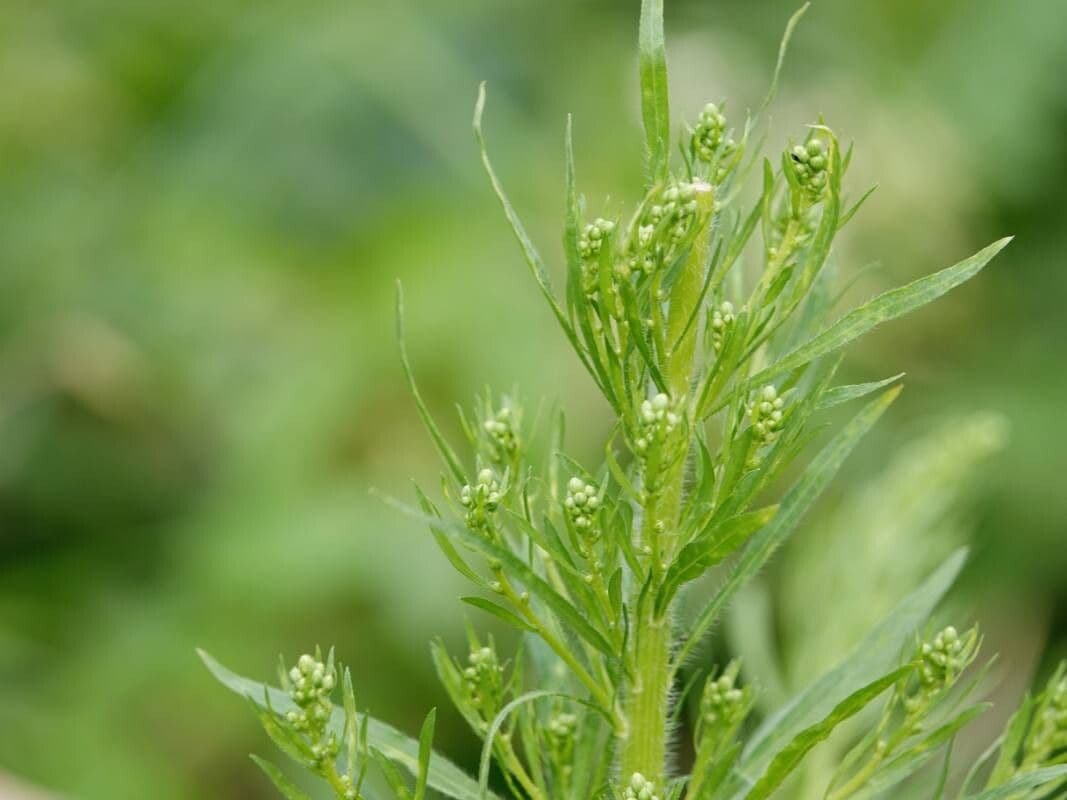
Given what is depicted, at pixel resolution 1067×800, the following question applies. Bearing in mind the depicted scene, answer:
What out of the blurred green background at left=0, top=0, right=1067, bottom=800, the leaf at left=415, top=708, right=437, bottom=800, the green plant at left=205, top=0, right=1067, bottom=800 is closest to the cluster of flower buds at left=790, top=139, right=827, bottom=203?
the green plant at left=205, top=0, right=1067, bottom=800

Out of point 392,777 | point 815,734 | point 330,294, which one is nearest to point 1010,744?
point 815,734

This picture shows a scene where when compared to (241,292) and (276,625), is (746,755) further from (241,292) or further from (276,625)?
(241,292)

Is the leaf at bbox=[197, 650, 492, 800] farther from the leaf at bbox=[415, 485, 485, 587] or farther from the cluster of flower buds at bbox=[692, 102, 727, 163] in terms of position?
the cluster of flower buds at bbox=[692, 102, 727, 163]

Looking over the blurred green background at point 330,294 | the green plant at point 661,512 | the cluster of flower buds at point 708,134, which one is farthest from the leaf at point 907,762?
the blurred green background at point 330,294

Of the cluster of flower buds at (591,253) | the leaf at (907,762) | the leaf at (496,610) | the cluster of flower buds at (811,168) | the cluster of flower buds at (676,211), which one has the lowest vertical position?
the leaf at (907,762)

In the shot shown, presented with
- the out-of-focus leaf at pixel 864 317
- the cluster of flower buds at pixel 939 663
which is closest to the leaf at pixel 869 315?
the out-of-focus leaf at pixel 864 317

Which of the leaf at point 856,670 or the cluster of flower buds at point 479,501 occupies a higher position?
the cluster of flower buds at point 479,501

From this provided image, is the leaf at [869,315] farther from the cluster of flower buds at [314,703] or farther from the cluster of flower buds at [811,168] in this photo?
the cluster of flower buds at [314,703]

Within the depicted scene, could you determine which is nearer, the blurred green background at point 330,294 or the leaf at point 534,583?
the leaf at point 534,583
